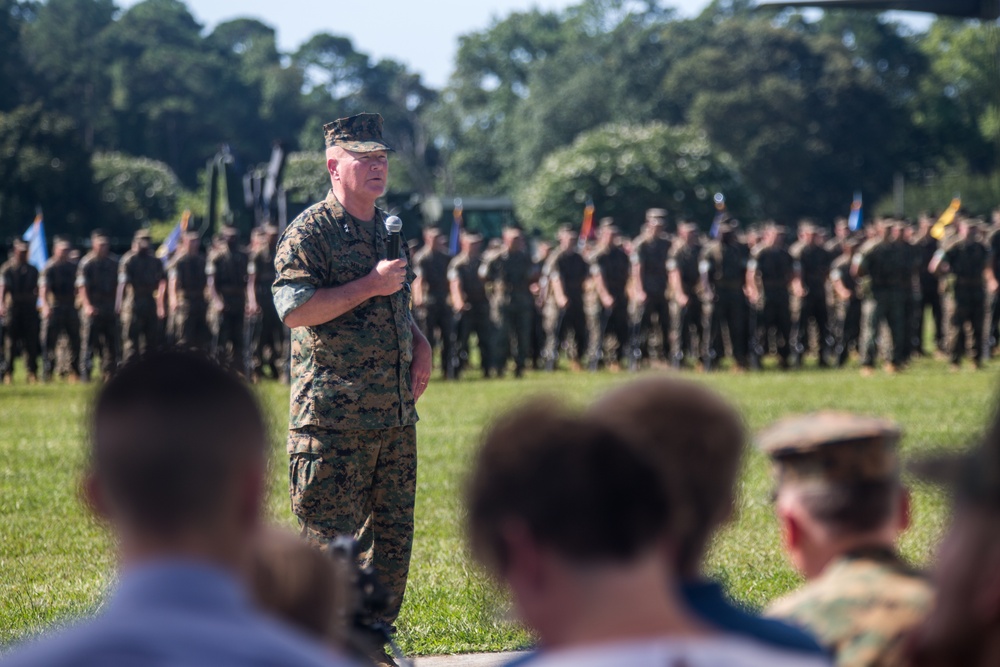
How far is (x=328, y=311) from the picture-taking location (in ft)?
19.2

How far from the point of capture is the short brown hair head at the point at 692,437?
2.47m

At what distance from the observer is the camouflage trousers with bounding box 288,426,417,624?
5.91 m

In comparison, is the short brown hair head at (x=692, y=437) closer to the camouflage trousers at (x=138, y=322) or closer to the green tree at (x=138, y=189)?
the camouflage trousers at (x=138, y=322)

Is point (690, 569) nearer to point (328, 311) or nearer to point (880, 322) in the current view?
point (328, 311)

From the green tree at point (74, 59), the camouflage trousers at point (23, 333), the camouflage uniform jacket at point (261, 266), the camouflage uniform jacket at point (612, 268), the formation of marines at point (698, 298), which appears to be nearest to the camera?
the camouflage uniform jacket at point (261, 266)

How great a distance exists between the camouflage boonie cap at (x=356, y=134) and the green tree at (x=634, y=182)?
5005 centimetres

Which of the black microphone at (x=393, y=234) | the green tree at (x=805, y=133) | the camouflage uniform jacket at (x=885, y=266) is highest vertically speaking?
the green tree at (x=805, y=133)

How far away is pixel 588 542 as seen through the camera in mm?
2086

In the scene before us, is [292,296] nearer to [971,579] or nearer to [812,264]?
[971,579]

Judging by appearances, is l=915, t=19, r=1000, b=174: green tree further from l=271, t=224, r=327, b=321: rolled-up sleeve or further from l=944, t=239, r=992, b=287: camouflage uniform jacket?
l=271, t=224, r=327, b=321: rolled-up sleeve

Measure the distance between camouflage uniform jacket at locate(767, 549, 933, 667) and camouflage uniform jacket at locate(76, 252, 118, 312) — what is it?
21597 mm

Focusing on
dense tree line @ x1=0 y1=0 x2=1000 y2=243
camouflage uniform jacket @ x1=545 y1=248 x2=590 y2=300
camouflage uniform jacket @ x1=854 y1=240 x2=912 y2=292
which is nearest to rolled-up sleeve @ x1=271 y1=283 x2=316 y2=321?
camouflage uniform jacket @ x1=854 y1=240 x2=912 y2=292

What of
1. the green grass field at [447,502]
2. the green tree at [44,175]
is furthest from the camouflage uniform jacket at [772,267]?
the green tree at [44,175]

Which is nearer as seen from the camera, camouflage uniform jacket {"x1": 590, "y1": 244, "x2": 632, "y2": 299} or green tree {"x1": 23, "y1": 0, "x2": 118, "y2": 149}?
camouflage uniform jacket {"x1": 590, "y1": 244, "x2": 632, "y2": 299}
